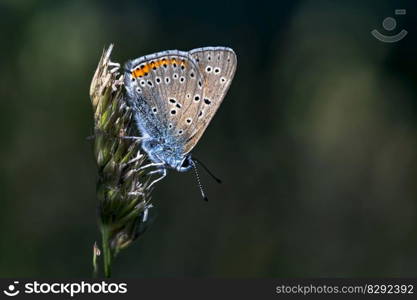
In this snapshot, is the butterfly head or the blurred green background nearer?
the butterfly head

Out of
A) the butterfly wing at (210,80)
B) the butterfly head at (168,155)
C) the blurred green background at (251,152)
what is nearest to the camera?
the butterfly head at (168,155)

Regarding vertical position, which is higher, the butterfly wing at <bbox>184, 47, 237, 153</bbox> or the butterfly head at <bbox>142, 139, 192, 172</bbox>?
the butterfly wing at <bbox>184, 47, 237, 153</bbox>

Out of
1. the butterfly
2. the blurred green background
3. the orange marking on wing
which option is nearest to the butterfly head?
the butterfly

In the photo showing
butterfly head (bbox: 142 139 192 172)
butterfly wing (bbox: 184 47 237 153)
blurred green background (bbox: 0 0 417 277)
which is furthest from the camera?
blurred green background (bbox: 0 0 417 277)

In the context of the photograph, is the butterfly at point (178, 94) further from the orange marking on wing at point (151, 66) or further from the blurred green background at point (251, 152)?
the blurred green background at point (251, 152)

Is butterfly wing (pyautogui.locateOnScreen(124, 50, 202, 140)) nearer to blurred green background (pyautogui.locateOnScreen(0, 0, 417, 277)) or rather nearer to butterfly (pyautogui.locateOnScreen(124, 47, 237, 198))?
butterfly (pyautogui.locateOnScreen(124, 47, 237, 198))

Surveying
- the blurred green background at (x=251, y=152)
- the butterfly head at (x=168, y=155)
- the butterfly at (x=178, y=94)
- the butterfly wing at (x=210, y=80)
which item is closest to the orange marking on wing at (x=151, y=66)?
the butterfly at (x=178, y=94)

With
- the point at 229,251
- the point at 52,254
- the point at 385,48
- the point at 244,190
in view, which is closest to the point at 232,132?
the point at 244,190

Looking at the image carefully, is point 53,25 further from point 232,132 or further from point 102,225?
point 102,225
